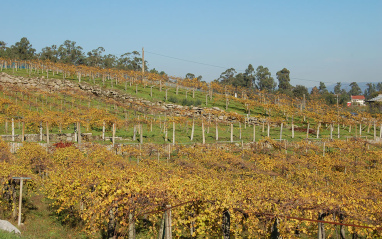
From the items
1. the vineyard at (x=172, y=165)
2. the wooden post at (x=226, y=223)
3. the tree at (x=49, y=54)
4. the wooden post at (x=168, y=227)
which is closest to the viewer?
the wooden post at (x=168, y=227)

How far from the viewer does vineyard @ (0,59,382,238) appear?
1216 cm

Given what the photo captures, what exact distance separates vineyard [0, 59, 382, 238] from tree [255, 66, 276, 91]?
106 feet

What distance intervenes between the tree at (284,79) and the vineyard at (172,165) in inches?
1346

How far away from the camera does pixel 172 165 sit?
27.6 metres

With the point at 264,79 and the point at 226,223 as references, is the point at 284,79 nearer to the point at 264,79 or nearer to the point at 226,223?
the point at 264,79

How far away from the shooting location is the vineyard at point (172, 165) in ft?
39.9

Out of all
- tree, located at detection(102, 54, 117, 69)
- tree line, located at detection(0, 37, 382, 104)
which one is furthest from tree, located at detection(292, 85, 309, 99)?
tree, located at detection(102, 54, 117, 69)

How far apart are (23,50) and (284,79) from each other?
83.4 meters

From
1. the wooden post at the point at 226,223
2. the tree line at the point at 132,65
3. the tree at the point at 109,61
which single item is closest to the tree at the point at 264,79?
the tree line at the point at 132,65

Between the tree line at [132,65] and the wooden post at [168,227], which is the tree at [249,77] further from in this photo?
the wooden post at [168,227]

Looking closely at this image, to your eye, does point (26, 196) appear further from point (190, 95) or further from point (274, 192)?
point (190, 95)

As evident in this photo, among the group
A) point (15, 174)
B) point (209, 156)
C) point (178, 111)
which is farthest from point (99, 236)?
point (178, 111)

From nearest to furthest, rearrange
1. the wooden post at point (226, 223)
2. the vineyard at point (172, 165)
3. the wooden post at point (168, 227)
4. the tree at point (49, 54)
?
the wooden post at point (168, 227) → the wooden post at point (226, 223) → the vineyard at point (172, 165) → the tree at point (49, 54)

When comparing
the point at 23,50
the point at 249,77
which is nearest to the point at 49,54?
the point at 23,50
